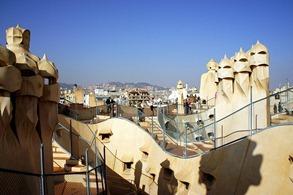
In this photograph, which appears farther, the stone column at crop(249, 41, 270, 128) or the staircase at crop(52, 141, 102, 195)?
the stone column at crop(249, 41, 270, 128)

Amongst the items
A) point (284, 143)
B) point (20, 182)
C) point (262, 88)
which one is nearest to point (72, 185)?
point (20, 182)

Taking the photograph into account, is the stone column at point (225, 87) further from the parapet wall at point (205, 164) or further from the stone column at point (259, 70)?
the parapet wall at point (205, 164)

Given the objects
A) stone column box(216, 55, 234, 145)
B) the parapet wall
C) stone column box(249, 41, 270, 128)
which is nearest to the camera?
the parapet wall

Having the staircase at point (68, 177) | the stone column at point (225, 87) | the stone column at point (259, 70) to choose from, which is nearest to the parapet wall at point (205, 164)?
the stone column at point (225, 87)

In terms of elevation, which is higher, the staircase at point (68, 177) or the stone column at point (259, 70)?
the stone column at point (259, 70)

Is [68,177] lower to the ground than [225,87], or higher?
lower

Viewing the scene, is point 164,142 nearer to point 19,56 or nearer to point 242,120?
point 242,120

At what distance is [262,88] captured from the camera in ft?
36.4

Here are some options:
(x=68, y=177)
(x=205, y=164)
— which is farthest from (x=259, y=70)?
(x=68, y=177)

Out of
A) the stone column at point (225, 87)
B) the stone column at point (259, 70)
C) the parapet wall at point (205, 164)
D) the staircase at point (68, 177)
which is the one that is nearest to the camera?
the parapet wall at point (205, 164)

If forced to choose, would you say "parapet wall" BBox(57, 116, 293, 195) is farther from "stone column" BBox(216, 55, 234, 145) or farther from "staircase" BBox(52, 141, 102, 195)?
"staircase" BBox(52, 141, 102, 195)

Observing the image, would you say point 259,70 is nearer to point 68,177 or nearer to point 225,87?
point 225,87

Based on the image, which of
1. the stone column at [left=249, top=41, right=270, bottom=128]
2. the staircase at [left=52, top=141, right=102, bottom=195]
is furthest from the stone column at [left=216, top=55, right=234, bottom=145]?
the staircase at [left=52, top=141, right=102, bottom=195]

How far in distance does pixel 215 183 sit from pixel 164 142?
386 centimetres
